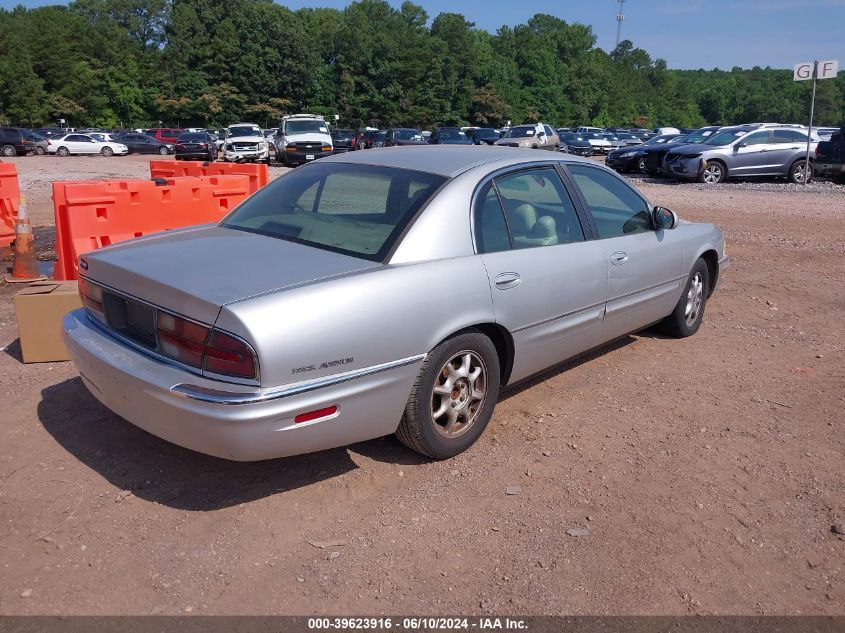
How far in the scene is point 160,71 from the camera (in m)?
78.9

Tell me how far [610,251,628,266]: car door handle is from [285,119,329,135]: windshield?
25982mm

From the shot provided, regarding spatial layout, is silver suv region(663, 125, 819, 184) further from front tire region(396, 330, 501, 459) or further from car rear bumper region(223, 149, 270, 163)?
front tire region(396, 330, 501, 459)

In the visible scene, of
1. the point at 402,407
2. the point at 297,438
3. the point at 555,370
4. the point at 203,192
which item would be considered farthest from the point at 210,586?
the point at 203,192

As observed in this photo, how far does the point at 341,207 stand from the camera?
4406mm

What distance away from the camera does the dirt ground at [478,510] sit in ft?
9.80

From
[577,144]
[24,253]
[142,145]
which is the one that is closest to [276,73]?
[142,145]

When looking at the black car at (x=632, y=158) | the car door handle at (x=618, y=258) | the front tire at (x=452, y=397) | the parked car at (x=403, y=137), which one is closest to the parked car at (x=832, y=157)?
the black car at (x=632, y=158)

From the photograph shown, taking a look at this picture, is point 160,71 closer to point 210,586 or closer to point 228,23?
point 228,23

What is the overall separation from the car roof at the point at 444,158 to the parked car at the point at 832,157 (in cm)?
1851

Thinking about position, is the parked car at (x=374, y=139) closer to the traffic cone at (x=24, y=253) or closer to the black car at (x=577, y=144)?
the black car at (x=577, y=144)

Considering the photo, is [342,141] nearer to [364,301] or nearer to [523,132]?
[523,132]

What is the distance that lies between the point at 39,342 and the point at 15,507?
6.89 feet

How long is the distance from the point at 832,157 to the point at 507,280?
65.2 ft

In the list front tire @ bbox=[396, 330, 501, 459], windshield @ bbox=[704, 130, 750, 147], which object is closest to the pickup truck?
windshield @ bbox=[704, 130, 750, 147]
